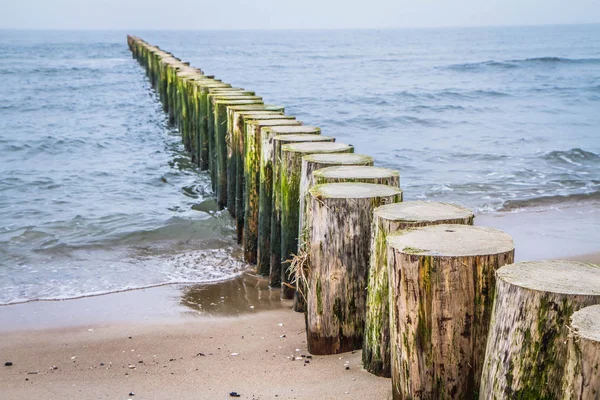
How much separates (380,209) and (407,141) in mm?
11492

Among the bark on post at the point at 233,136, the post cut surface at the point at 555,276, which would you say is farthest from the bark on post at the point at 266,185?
the post cut surface at the point at 555,276

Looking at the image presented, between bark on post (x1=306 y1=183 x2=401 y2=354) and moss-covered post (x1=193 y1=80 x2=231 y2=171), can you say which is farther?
moss-covered post (x1=193 y1=80 x2=231 y2=171)

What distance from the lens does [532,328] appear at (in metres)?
2.27

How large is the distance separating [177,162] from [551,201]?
5915mm

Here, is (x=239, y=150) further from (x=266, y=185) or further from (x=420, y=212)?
(x=420, y=212)

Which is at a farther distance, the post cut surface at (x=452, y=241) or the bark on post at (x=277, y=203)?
the bark on post at (x=277, y=203)

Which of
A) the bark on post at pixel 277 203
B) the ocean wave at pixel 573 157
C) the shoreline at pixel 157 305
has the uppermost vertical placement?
the bark on post at pixel 277 203

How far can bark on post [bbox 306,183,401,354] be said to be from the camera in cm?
365

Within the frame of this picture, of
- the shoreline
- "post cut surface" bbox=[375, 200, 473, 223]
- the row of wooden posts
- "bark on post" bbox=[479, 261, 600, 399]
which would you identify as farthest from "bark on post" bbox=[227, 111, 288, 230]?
"bark on post" bbox=[479, 261, 600, 399]

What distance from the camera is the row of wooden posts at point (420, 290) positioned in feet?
7.43

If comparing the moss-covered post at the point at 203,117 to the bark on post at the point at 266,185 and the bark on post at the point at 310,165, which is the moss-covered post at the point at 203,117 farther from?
the bark on post at the point at 310,165

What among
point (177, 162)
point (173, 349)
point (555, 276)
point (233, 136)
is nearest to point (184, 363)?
point (173, 349)

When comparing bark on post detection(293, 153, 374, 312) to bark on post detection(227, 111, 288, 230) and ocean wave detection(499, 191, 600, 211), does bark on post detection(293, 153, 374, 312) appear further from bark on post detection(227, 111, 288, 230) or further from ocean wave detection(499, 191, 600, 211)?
ocean wave detection(499, 191, 600, 211)

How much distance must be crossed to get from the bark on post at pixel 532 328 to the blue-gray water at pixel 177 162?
3.79 meters
